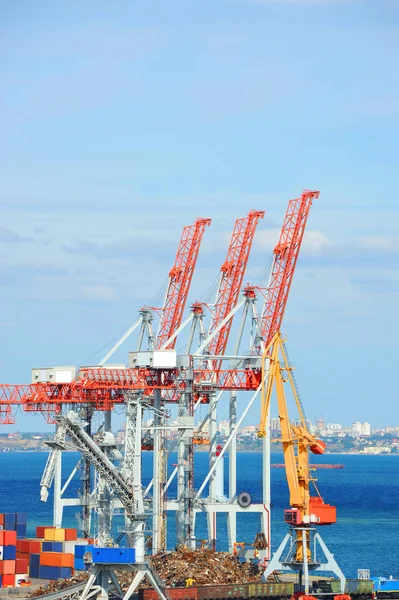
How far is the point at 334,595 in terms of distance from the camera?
9181 centimetres

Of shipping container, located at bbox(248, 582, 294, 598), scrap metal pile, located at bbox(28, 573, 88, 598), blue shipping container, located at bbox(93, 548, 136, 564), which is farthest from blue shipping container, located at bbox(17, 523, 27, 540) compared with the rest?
blue shipping container, located at bbox(93, 548, 136, 564)

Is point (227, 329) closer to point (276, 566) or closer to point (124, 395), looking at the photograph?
point (124, 395)

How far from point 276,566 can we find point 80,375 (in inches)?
825

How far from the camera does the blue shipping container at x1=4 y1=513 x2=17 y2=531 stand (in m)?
105

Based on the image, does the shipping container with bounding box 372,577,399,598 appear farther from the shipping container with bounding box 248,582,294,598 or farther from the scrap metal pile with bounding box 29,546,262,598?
the scrap metal pile with bounding box 29,546,262,598

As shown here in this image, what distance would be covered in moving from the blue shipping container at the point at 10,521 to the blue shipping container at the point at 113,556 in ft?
83.5

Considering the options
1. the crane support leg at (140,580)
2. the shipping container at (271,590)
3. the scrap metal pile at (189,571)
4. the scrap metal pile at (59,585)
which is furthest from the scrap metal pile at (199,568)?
the crane support leg at (140,580)

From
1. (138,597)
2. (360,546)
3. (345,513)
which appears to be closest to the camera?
(138,597)

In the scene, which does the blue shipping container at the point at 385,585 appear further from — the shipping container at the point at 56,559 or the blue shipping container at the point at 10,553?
the blue shipping container at the point at 10,553

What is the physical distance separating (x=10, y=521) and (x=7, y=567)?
13.8 m

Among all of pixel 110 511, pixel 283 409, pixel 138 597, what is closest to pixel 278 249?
pixel 283 409

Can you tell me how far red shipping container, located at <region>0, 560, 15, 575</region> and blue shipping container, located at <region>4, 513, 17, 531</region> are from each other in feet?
41.2

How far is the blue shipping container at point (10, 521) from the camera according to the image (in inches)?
4133

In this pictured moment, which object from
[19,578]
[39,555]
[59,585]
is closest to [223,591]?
[59,585]
